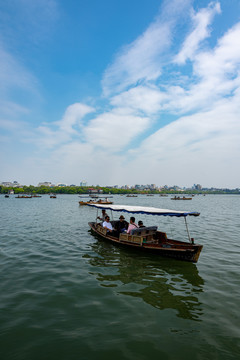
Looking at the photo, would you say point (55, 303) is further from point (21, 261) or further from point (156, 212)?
point (156, 212)

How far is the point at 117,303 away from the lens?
7.51 m

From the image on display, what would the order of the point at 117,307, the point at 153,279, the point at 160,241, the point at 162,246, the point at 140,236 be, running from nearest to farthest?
the point at 117,307
the point at 153,279
the point at 162,246
the point at 140,236
the point at 160,241

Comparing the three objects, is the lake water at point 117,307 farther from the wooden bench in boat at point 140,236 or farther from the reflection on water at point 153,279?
the wooden bench in boat at point 140,236

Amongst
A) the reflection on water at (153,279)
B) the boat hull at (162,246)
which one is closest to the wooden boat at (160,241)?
the boat hull at (162,246)

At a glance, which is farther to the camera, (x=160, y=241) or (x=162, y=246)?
(x=160, y=241)

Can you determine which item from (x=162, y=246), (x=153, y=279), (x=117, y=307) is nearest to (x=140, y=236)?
(x=162, y=246)

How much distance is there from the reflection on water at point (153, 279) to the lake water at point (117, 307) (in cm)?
4

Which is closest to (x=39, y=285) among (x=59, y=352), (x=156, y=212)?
(x=59, y=352)

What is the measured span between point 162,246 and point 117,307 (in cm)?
599

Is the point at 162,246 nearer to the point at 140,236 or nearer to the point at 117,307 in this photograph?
the point at 140,236

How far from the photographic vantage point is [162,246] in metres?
12.6

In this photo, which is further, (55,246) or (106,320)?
(55,246)

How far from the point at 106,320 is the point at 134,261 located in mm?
6126

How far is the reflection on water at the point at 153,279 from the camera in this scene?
24.9ft
